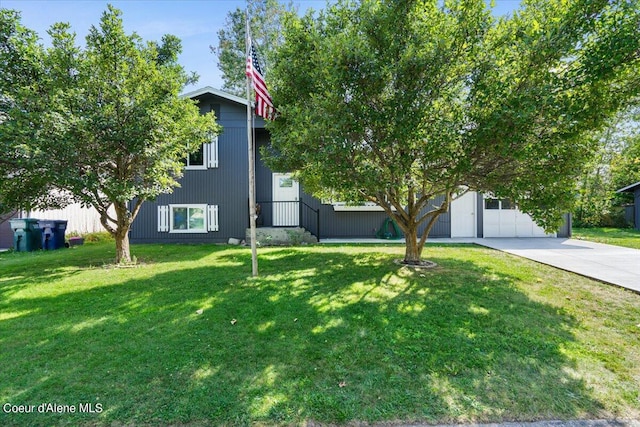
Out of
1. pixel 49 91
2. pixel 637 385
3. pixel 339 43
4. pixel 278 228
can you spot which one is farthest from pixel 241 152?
pixel 637 385

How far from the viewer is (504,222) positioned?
40.2ft

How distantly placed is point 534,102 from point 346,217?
8449 mm

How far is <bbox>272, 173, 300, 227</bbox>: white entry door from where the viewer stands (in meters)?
11.4

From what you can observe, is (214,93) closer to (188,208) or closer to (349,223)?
(188,208)

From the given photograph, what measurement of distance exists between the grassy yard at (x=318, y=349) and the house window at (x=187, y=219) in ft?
18.4

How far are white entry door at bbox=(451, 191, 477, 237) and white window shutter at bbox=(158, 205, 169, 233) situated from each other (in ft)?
36.6

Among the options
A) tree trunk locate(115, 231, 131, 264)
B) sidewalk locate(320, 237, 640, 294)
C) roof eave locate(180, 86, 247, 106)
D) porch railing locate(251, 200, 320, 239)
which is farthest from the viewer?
porch railing locate(251, 200, 320, 239)

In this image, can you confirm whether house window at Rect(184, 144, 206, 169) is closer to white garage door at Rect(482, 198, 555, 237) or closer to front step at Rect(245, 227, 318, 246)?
front step at Rect(245, 227, 318, 246)

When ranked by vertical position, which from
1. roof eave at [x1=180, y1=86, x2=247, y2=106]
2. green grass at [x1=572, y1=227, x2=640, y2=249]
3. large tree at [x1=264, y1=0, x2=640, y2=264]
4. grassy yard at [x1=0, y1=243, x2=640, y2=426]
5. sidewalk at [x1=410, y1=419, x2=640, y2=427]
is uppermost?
roof eave at [x1=180, y1=86, x2=247, y2=106]

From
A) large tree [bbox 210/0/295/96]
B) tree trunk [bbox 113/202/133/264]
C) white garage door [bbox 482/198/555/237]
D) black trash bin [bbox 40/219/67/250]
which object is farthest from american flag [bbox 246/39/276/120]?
large tree [bbox 210/0/295/96]

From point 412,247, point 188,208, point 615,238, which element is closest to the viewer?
point 412,247

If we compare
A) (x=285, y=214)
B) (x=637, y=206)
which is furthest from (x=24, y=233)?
(x=637, y=206)

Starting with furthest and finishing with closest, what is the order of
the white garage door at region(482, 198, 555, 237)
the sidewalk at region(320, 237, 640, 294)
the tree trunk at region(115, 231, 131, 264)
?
1. the white garage door at region(482, 198, 555, 237)
2. the tree trunk at region(115, 231, 131, 264)
3. the sidewalk at region(320, 237, 640, 294)

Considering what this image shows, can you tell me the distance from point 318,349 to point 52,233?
11814 millimetres
